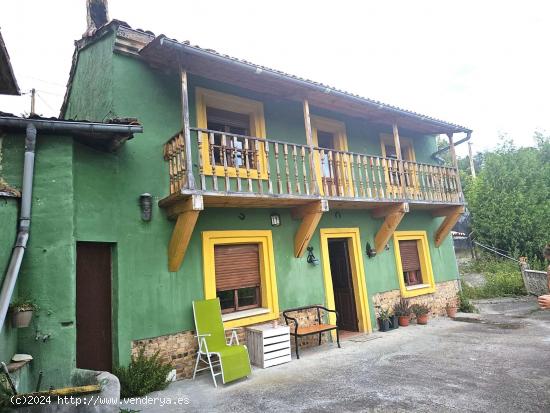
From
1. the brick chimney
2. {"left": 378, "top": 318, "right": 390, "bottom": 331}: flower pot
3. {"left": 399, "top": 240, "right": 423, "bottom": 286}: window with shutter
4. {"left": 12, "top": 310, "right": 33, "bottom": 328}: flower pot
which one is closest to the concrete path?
{"left": 378, "top": 318, "right": 390, "bottom": 331}: flower pot

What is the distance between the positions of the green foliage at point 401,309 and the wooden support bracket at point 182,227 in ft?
20.6

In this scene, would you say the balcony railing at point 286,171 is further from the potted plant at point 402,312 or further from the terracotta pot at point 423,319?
the terracotta pot at point 423,319

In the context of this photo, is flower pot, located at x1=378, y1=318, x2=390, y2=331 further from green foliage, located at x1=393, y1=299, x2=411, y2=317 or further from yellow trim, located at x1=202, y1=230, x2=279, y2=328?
yellow trim, located at x1=202, y1=230, x2=279, y2=328

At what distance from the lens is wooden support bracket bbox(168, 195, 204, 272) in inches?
216

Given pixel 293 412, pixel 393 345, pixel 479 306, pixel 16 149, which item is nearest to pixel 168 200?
pixel 16 149

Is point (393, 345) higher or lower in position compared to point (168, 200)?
lower

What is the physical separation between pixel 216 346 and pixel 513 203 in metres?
17.9

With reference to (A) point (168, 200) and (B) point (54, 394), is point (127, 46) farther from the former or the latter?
A: (B) point (54, 394)

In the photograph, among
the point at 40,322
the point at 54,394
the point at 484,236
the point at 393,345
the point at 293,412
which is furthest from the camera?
the point at 484,236

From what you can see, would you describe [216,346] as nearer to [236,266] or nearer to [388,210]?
[236,266]

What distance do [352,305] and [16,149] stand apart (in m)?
7.98

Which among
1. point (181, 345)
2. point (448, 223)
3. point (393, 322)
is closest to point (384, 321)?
point (393, 322)

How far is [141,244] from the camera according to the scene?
5.88 m

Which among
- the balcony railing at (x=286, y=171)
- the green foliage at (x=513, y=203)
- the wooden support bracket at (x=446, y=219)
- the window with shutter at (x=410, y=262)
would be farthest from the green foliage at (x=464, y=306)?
the green foliage at (x=513, y=203)
